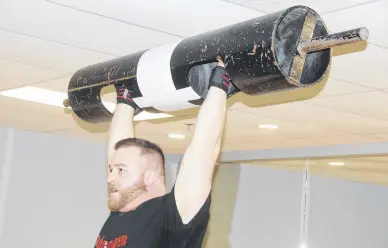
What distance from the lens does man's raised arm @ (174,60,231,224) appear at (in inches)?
76.6

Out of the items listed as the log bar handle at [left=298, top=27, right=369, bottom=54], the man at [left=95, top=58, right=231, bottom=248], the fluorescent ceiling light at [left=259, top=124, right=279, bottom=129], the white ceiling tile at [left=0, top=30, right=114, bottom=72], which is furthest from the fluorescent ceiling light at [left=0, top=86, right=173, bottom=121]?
the log bar handle at [left=298, top=27, right=369, bottom=54]

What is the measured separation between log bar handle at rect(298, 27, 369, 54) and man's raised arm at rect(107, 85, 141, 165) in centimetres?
72

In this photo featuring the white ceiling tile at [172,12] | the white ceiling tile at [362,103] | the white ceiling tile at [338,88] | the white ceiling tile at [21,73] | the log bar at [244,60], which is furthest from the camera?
the white ceiling tile at [362,103]

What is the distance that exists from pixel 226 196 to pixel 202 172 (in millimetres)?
5070

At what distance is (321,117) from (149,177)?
2528 millimetres

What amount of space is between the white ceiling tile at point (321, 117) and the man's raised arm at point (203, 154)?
225cm

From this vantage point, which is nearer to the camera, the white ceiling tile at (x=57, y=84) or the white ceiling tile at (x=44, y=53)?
the white ceiling tile at (x=44, y=53)

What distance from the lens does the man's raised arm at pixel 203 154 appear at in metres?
1.95

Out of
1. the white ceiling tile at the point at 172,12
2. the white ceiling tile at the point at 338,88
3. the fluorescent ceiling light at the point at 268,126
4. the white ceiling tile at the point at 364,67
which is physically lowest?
the fluorescent ceiling light at the point at 268,126

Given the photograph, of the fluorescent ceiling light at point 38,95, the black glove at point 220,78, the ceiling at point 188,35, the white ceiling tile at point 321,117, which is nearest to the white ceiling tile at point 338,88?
the ceiling at point 188,35

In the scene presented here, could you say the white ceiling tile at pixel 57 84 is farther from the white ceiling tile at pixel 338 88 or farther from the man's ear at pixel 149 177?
the man's ear at pixel 149 177

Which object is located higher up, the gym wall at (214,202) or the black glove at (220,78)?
the black glove at (220,78)

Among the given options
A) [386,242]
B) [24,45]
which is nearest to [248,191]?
[386,242]

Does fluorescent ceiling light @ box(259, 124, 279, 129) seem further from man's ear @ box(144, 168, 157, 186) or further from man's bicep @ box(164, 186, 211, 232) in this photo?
man's bicep @ box(164, 186, 211, 232)
